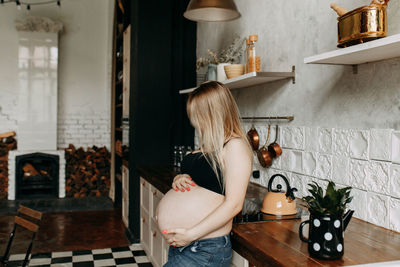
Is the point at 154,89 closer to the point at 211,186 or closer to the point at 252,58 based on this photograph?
the point at 252,58

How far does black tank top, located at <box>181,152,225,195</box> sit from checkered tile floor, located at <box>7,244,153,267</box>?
2.20m

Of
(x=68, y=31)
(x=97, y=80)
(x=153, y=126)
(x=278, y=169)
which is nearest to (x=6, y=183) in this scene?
(x=97, y=80)

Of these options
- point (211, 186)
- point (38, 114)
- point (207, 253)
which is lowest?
point (207, 253)

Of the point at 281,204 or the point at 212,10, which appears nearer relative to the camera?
the point at 281,204

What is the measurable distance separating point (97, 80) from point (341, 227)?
6.24 metres

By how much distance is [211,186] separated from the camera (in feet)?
6.04

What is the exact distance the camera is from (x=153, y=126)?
4.45 m

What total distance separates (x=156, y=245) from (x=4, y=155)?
4.06 metres

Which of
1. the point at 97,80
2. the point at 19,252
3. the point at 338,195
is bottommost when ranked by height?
the point at 19,252

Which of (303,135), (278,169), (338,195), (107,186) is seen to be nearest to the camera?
(338,195)

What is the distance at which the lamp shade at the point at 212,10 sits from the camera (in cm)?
274

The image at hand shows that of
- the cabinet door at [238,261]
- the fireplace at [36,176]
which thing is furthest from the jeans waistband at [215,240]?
the fireplace at [36,176]

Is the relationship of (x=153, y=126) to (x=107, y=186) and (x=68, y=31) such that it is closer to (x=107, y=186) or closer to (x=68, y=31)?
(x=107, y=186)

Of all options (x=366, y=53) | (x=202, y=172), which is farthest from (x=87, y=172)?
(x=366, y=53)
